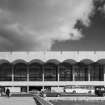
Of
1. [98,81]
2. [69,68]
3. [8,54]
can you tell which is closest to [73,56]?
[69,68]

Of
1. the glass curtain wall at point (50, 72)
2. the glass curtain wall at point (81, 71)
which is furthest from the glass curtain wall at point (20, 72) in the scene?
the glass curtain wall at point (81, 71)

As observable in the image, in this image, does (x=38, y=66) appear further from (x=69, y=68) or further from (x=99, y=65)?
(x=99, y=65)

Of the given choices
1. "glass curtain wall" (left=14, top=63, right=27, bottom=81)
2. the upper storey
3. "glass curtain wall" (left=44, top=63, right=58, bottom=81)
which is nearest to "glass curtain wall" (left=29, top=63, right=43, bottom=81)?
"glass curtain wall" (left=44, top=63, right=58, bottom=81)

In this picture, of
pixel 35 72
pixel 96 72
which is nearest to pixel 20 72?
pixel 35 72

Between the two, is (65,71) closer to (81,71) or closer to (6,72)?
(81,71)

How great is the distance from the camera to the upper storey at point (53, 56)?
2677 inches

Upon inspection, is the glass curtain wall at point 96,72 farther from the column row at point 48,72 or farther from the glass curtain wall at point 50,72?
the glass curtain wall at point 50,72

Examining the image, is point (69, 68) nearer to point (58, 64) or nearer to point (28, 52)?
point (58, 64)

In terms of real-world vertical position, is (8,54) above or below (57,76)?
above

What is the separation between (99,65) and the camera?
7138cm

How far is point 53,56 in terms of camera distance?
68.1 m

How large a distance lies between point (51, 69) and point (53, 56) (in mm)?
4252

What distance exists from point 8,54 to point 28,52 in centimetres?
494

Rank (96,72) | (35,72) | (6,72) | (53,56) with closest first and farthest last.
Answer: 1. (53,56)
2. (6,72)
3. (35,72)
4. (96,72)
